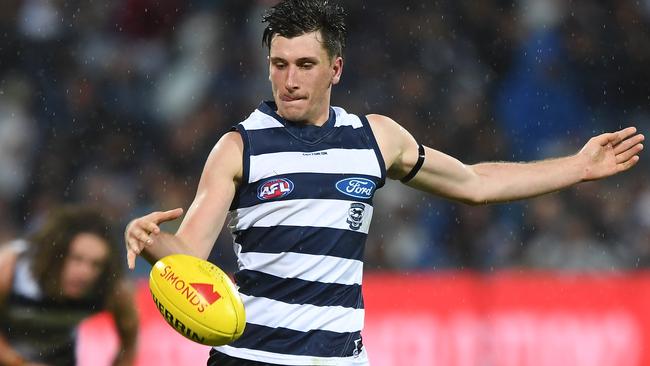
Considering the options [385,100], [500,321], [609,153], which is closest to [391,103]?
[385,100]

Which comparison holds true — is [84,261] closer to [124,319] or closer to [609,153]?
[124,319]

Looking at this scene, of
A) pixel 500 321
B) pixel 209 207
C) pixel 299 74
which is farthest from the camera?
pixel 500 321

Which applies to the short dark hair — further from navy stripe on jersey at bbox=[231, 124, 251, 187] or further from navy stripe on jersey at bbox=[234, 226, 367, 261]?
navy stripe on jersey at bbox=[234, 226, 367, 261]

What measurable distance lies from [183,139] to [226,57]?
34.9 inches

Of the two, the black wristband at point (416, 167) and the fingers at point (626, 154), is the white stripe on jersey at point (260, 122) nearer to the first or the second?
the black wristband at point (416, 167)

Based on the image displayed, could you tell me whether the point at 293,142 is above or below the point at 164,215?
above

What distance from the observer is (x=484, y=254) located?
9.14 meters

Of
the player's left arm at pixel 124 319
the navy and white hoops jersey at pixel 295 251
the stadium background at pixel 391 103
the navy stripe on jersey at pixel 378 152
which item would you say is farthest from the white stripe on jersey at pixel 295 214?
the stadium background at pixel 391 103

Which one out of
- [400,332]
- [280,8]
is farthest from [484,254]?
[280,8]

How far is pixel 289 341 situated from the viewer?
436 centimetres

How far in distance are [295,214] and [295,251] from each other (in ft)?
0.43

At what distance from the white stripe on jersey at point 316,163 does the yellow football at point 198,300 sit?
0.48 m

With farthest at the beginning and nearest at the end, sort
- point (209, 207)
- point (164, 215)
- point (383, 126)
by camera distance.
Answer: point (383, 126) < point (209, 207) < point (164, 215)

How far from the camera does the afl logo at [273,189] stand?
171 inches
